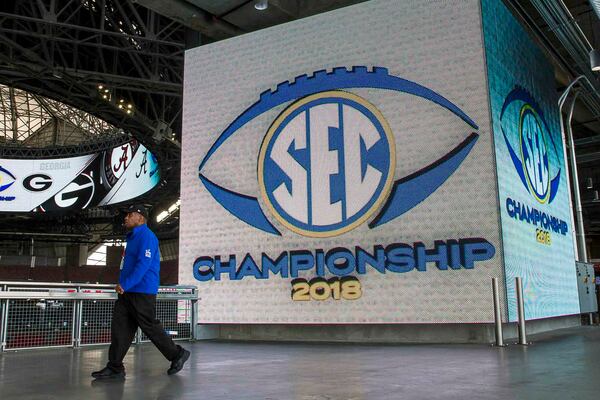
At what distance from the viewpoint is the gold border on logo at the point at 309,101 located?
8656mm

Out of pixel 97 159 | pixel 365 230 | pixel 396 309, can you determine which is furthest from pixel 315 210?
pixel 97 159

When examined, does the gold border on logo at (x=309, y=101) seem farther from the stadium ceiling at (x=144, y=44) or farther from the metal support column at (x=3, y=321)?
the metal support column at (x=3, y=321)

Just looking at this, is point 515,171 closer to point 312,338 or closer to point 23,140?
point 312,338

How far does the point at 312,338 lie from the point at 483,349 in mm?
3148

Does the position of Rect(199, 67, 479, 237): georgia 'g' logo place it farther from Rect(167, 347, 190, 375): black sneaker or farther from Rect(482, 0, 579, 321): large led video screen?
Rect(167, 347, 190, 375): black sneaker

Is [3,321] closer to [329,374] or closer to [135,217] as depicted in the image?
[135,217]

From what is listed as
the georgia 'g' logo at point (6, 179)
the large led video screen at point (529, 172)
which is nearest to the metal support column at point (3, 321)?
the large led video screen at point (529, 172)

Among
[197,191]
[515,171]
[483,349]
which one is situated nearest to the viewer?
[483,349]

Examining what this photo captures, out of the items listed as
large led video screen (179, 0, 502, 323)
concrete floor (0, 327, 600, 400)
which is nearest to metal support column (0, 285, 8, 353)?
concrete floor (0, 327, 600, 400)

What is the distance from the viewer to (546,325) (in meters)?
10.9

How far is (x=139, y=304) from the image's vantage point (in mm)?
5008

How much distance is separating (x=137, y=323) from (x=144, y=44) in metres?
14.2

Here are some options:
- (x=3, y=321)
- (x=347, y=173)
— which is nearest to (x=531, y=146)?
(x=347, y=173)

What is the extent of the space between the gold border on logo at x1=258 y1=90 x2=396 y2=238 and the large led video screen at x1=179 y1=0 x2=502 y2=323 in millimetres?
24
